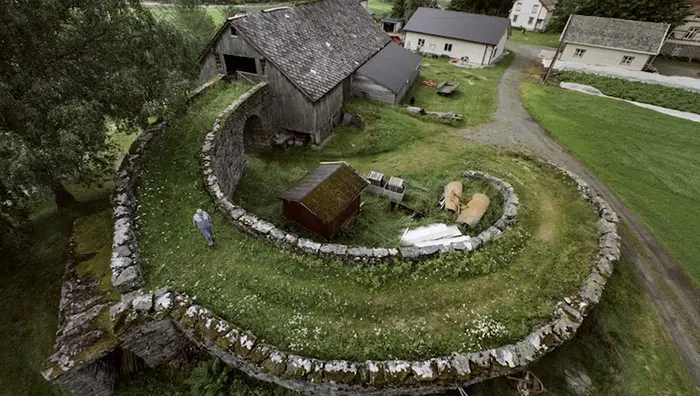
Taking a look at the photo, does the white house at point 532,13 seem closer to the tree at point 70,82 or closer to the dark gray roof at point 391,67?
the dark gray roof at point 391,67

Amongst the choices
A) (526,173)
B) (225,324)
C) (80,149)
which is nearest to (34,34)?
(80,149)

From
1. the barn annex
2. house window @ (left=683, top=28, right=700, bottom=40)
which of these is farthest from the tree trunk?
house window @ (left=683, top=28, right=700, bottom=40)

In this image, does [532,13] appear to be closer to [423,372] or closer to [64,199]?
[423,372]

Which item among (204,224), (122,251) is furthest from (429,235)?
(122,251)

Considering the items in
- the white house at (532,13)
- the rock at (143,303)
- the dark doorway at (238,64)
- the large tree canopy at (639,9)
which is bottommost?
the rock at (143,303)

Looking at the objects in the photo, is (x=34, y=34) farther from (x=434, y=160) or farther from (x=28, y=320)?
(x=434, y=160)

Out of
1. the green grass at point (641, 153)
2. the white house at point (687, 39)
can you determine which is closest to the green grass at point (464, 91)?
the green grass at point (641, 153)

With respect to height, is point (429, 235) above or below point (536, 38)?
below
